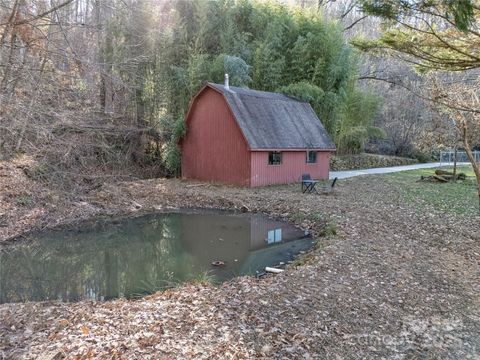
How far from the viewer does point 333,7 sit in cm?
3381

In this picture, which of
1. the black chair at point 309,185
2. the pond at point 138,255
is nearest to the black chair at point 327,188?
the black chair at point 309,185

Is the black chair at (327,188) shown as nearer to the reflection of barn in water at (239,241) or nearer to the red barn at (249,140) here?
the red barn at (249,140)

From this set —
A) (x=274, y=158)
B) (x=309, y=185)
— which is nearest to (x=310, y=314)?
(x=309, y=185)

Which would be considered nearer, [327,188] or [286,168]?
[327,188]

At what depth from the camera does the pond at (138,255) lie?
667 centimetres

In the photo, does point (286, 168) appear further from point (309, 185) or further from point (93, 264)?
point (93, 264)

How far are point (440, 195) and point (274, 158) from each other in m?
6.26

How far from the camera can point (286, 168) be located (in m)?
16.6

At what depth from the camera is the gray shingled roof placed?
51.0 ft

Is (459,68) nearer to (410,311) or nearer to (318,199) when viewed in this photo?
(410,311)

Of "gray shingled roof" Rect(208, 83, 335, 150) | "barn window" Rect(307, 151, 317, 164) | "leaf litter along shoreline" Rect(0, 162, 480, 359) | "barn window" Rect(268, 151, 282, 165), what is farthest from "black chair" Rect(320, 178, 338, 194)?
"leaf litter along shoreline" Rect(0, 162, 480, 359)

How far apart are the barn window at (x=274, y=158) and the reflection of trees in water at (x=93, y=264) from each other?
257 inches

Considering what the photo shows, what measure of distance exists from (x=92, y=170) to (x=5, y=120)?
16.2ft

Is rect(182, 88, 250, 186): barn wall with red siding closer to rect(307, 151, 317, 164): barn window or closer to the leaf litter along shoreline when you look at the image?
rect(307, 151, 317, 164): barn window
